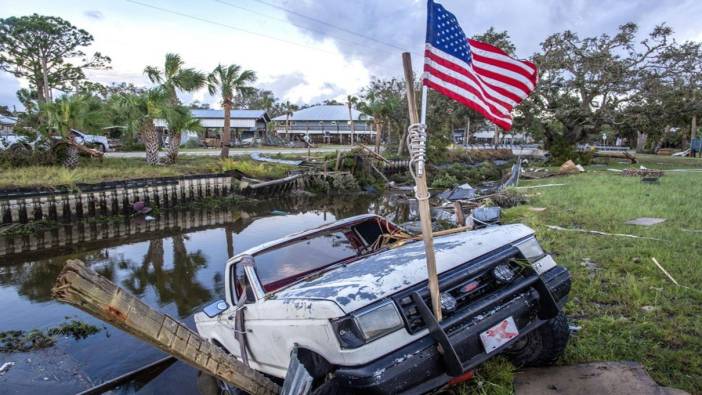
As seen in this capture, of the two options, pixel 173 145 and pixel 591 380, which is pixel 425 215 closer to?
pixel 591 380

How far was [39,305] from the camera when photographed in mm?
7648

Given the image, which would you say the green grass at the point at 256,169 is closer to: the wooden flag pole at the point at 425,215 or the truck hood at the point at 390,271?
the truck hood at the point at 390,271

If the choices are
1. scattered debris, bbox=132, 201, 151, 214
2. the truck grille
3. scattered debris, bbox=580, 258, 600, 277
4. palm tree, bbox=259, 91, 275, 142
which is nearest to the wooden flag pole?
the truck grille

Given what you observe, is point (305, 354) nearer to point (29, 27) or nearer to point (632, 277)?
point (632, 277)

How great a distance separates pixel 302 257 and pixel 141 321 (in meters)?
2.11

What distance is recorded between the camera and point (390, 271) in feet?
9.60

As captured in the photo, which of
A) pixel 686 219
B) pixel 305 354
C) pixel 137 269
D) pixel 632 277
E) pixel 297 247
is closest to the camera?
pixel 305 354

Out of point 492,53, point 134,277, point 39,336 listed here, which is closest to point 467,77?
point 492,53

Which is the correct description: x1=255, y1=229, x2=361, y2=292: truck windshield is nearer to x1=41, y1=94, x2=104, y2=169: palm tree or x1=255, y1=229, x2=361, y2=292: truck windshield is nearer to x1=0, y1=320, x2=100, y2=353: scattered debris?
x1=0, y1=320, x2=100, y2=353: scattered debris

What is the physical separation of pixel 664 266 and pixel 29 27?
48.9m

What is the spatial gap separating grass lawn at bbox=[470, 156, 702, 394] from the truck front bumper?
66 cm

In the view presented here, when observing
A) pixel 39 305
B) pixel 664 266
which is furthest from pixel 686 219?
pixel 39 305

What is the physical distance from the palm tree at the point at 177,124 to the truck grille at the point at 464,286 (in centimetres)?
1967

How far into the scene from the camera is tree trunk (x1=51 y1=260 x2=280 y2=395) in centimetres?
195
